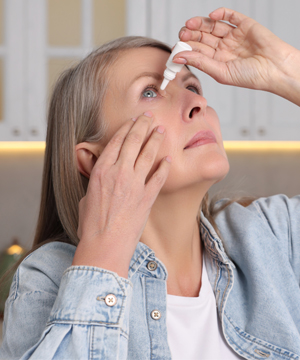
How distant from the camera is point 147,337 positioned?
917mm

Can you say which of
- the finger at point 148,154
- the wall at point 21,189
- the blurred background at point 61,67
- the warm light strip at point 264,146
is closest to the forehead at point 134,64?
the finger at point 148,154

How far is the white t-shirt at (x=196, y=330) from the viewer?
3.21 ft

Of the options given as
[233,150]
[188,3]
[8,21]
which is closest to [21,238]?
[8,21]

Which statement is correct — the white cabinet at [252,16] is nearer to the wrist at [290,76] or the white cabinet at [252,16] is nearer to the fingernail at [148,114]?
the wrist at [290,76]

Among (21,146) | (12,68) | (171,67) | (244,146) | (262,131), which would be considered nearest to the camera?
(171,67)

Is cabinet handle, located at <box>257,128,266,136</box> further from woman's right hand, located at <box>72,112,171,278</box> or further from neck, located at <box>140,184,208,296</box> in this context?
woman's right hand, located at <box>72,112,171,278</box>

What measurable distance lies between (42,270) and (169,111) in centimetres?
49

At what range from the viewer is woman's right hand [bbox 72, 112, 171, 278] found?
814 millimetres

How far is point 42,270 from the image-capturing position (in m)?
0.97

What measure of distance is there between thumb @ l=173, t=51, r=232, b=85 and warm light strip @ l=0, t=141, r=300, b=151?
4.80 ft

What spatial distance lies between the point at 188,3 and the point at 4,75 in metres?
1.07

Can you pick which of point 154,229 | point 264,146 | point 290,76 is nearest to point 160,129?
point 154,229

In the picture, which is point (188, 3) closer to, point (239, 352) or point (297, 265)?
point (297, 265)

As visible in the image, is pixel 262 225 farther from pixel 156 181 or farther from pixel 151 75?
pixel 151 75
